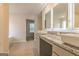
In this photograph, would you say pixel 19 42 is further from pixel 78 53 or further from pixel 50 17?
pixel 78 53

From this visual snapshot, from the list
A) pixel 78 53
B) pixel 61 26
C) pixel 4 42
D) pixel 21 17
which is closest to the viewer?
pixel 78 53

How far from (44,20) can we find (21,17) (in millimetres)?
1106

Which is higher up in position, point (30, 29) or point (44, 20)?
point (44, 20)

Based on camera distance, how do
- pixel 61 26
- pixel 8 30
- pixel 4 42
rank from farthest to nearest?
pixel 8 30, pixel 4 42, pixel 61 26

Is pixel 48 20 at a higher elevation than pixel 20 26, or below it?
higher

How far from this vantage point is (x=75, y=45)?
2.45ft

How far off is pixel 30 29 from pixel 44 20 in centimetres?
45

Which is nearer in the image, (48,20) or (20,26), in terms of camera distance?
(48,20)

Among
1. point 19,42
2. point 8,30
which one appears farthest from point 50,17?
point 19,42

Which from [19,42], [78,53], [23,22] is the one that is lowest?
[19,42]

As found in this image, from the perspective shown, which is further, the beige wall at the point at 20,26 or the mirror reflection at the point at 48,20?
the beige wall at the point at 20,26

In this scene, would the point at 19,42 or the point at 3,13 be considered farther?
the point at 19,42

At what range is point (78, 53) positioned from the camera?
649 millimetres

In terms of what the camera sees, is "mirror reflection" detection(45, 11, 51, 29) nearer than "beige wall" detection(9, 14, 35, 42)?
Yes
